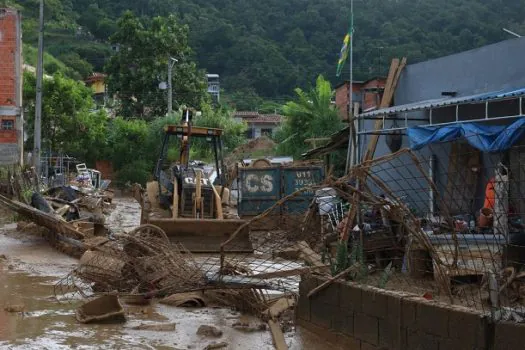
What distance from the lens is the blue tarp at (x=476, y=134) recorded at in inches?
517

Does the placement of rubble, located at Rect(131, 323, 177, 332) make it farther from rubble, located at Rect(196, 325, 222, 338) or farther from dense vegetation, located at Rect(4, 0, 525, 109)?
dense vegetation, located at Rect(4, 0, 525, 109)

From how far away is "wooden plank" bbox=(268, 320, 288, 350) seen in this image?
8.88 meters

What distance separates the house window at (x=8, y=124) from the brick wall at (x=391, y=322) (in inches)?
1201

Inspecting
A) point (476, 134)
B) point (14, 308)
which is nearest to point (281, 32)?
point (476, 134)

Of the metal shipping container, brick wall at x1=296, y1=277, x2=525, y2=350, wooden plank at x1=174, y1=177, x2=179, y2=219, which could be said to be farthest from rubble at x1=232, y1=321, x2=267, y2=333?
the metal shipping container

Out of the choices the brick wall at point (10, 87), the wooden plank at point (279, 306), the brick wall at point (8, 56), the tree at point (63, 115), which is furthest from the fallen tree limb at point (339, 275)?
the tree at point (63, 115)

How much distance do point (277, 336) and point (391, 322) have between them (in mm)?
1733

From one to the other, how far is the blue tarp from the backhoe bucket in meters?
4.04

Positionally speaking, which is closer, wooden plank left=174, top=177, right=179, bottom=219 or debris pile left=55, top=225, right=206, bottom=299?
debris pile left=55, top=225, right=206, bottom=299

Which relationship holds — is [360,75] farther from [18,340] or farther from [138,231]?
[18,340]

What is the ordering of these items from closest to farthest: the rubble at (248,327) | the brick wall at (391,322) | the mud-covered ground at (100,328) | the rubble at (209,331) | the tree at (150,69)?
the brick wall at (391,322), the mud-covered ground at (100,328), the rubble at (209,331), the rubble at (248,327), the tree at (150,69)

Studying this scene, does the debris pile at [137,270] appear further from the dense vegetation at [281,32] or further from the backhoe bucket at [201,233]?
the dense vegetation at [281,32]

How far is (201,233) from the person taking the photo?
16.0 m

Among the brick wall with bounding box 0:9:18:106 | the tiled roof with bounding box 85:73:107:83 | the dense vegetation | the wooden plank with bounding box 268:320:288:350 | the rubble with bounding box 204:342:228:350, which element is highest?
the dense vegetation
